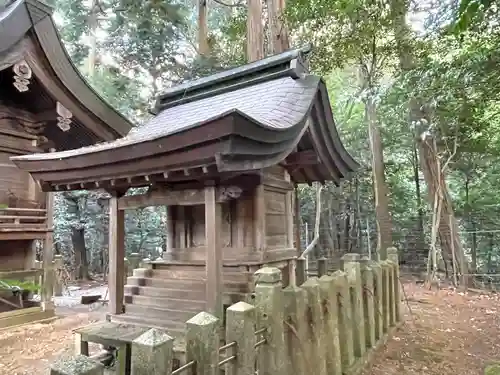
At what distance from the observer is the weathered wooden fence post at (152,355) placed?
6.20 ft

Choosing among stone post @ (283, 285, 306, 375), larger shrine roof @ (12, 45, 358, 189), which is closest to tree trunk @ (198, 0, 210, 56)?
larger shrine roof @ (12, 45, 358, 189)

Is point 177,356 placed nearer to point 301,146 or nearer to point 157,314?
point 157,314

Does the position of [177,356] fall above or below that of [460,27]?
below

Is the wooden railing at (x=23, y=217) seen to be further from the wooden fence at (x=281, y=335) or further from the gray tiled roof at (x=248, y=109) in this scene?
the wooden fence at (x=281, y=335)

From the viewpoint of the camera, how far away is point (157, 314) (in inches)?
188

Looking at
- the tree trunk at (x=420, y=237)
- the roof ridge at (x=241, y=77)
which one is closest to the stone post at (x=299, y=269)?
the roof ridge at (x=241, y=77)

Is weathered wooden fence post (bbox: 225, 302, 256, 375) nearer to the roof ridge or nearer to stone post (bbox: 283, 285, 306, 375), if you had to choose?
stone post (bbox: 283, 285, 306, 375)

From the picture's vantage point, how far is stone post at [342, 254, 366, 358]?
172 inches

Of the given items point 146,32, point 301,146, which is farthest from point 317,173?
point 146,32

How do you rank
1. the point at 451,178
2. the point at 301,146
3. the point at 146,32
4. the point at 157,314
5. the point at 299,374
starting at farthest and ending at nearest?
the point at 451,178
the point at 146,32
the point at 301,146
the point at 157,314
the point at 299,374

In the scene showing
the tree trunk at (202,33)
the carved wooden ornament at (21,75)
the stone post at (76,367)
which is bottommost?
the stone post at (76,367)

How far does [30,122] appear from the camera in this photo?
27.0ft

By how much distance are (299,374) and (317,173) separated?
3608 millimetres

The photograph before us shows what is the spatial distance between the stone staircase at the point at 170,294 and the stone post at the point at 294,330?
1.28 metres
